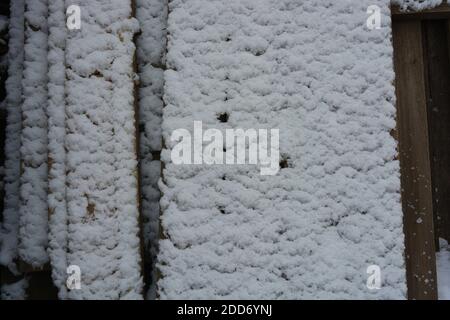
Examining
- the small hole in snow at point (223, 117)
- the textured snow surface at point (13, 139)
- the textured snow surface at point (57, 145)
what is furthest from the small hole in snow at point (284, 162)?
the textured snow surface at point (13, 139)

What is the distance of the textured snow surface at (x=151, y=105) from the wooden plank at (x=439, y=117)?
1194mm

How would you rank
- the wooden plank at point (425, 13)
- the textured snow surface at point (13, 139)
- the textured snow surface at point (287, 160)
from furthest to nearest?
1. the textured snow surface at point (13, 139)
2. the wooden plank at point (425, 13)
3. the textured snow surface at point (287, 160)

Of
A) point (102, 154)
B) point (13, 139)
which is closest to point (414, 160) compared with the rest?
point (102, 154)

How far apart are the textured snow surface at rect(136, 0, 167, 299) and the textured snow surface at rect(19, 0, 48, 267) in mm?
415

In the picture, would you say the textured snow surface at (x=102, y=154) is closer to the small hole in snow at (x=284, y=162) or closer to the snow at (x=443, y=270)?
the small hole in snow at (x=284, y=162)

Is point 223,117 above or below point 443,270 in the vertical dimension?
above

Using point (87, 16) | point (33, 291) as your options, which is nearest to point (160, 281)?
point (33, 291)

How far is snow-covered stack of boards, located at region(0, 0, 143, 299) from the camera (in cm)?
125

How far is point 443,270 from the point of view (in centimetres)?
146

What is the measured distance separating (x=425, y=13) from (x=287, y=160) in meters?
0.84

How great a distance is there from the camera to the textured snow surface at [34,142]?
137cm

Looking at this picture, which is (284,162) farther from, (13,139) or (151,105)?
(13,139)

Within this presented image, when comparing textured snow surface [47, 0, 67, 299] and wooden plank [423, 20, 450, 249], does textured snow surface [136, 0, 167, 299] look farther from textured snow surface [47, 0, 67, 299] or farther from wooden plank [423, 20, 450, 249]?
wooden plank [423, 20, 450, 249]

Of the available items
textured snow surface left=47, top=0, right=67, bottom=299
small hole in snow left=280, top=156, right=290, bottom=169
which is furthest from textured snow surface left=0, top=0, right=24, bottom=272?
small hole in snow left=280, top=156, right=290, bottom=169
